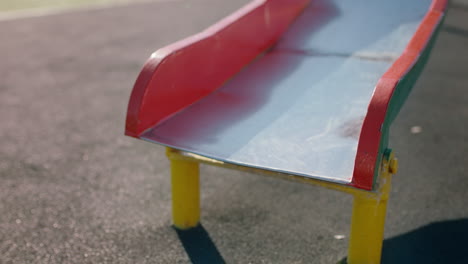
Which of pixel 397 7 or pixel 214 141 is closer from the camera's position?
pixel 214 141

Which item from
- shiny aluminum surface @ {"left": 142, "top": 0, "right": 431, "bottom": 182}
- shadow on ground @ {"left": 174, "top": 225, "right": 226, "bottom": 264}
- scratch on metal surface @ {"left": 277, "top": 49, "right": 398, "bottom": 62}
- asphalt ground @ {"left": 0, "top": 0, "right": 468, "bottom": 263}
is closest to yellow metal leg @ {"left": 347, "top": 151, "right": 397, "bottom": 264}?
shiny aluminum surface @ {"left": 142, "top": 0, "right": 431, "bottom": 182}

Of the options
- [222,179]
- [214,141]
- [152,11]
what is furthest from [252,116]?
[152,11]

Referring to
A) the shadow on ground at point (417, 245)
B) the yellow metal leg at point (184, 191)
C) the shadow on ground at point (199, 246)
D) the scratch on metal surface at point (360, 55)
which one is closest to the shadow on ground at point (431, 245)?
the shadow on ground at point (417, 245)

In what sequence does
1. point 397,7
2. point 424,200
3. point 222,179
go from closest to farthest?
point 424,200 → point 222,179 → point 397,7

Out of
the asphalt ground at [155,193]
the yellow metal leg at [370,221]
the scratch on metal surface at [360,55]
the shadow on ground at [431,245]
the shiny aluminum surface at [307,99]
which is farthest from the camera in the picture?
the scratch on metal surface at [360,55]

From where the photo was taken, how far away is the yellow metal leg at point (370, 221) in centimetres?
252

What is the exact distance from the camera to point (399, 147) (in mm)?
4086

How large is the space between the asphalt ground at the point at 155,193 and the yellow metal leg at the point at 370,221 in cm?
27

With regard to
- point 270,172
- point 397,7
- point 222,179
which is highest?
point 397,7

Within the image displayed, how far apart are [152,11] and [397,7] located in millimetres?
4330

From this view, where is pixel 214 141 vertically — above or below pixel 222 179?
above

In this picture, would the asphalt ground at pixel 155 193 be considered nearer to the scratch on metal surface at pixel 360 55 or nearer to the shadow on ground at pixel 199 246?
the shadow on ground at pixel 199 246

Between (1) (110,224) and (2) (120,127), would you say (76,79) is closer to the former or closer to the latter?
(2) (120,127)

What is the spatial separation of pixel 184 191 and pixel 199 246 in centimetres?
29
